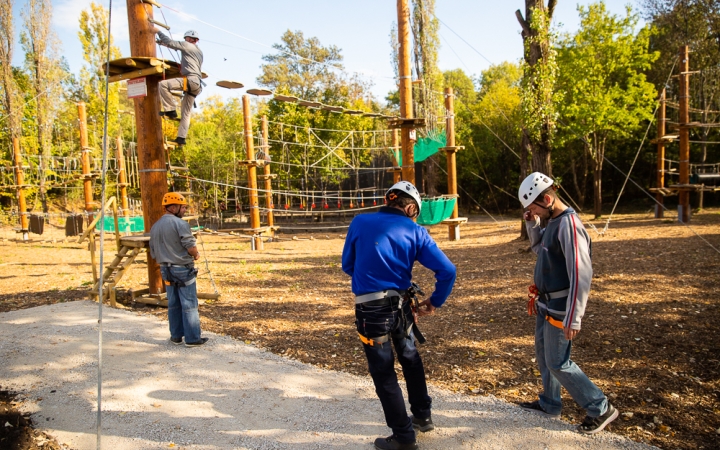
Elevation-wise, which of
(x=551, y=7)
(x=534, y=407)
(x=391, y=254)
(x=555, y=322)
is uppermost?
(x=551, y=7)

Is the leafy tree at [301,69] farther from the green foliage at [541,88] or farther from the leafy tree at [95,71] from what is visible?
A: the green foliage at [541,88]

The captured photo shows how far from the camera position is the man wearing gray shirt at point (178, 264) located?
→ 543cm

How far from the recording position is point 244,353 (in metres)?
5.31

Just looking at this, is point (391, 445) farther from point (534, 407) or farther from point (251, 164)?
point (251, 164)

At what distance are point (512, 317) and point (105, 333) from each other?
5117 millimetres

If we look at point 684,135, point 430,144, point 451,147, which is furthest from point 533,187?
point 684,135

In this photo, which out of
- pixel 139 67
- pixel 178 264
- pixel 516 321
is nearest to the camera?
pixel 178 264

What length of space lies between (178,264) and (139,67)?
341 cm

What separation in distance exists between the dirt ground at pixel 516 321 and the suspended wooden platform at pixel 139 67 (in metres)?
3.50

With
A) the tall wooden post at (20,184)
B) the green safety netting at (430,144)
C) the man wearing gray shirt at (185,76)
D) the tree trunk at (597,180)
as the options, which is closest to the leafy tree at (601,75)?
the tree trunk at (597,180)

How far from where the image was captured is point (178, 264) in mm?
5422

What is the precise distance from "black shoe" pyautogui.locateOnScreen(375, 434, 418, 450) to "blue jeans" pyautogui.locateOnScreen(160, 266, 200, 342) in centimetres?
302

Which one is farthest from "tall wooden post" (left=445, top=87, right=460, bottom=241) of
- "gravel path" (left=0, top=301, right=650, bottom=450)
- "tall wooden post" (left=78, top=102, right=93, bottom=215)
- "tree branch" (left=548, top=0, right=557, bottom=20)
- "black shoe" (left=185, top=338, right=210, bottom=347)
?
"tall wooden post" (left=78, top=102, right=93, bottom=215)

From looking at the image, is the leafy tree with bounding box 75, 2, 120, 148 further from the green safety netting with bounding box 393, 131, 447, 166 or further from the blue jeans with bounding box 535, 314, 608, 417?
the blue jeans with bounding box 535, 314, 608, 417
